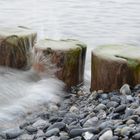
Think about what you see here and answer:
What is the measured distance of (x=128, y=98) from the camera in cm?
429

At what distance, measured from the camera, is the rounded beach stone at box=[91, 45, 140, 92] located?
179 inches

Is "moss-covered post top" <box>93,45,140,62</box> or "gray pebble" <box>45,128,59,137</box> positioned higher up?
"moss-covered post top" <box>93,45,140,62</box>

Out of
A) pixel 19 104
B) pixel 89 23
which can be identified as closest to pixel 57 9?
pixel 89 23

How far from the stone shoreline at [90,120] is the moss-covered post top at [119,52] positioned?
33 centimetres

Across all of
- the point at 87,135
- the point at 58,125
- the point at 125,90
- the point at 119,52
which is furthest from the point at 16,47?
the point at 87,135

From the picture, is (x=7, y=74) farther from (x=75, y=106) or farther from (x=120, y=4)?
(x=120, y=4)

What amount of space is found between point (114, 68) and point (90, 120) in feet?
2.88

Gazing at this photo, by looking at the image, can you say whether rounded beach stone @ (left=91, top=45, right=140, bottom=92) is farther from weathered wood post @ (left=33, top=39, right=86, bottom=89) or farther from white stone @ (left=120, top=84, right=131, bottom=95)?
weathered wood post @ (left=33, top=39, right=86, bottom=89)

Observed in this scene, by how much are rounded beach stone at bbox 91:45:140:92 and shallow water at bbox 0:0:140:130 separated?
23.4 inches

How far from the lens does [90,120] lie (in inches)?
153

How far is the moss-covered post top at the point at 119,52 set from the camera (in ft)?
15.2

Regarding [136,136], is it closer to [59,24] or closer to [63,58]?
Result: [63,58]

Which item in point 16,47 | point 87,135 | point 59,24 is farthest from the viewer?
point 59,24

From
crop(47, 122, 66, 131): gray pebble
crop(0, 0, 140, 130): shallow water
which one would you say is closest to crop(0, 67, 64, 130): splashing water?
crop(0, 0, 140, 130): shallow water
